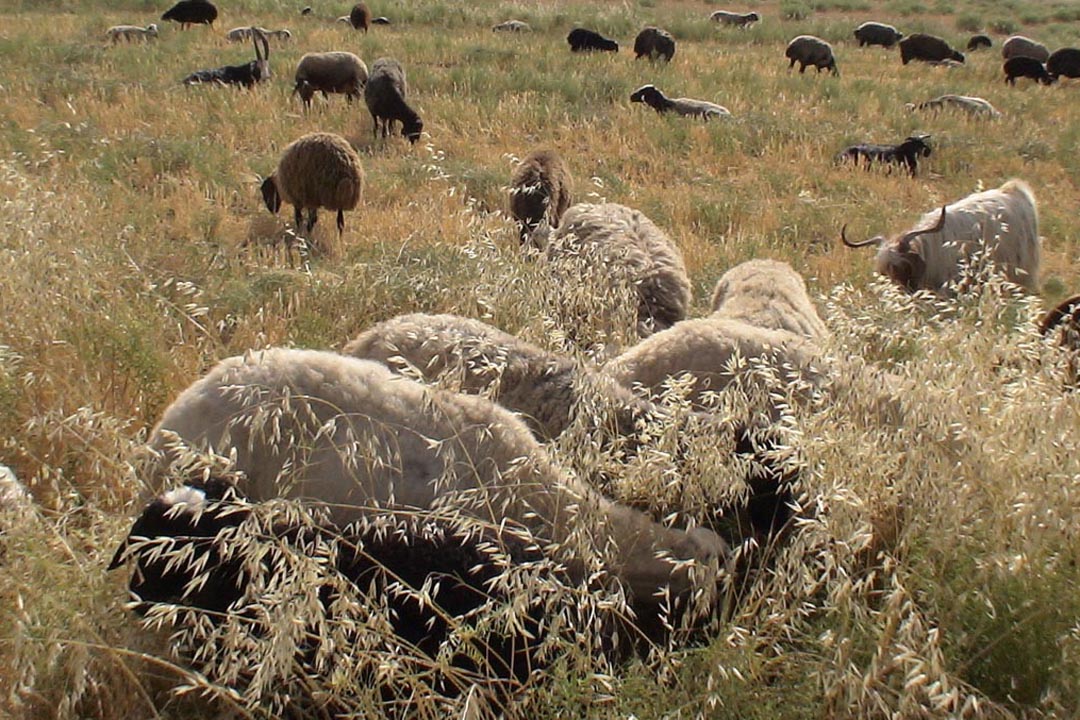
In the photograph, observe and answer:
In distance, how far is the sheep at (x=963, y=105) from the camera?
19.7 metres

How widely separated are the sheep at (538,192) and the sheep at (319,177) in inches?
63.8

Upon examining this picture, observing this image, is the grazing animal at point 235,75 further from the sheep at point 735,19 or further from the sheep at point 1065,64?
the sheep at point 735,19

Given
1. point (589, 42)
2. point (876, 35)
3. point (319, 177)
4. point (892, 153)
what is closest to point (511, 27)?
point (589, 42)

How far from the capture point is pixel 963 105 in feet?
66.2

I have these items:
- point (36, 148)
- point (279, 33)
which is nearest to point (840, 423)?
point (36, 148)

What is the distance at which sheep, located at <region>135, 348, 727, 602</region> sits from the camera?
360 cm

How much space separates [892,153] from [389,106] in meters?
7.50

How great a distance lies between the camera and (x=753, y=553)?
3.97 m

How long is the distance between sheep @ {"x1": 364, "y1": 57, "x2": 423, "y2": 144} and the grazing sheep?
23.5 feet

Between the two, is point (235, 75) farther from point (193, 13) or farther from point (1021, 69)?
point (1021, 69)

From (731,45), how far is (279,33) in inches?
555

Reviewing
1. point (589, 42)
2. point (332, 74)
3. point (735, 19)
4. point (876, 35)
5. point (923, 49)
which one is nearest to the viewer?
point (332, 74)

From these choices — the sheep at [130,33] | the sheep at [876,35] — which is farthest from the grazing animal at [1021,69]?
the sheep at [130,33]

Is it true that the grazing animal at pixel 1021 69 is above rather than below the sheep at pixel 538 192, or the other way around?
below
